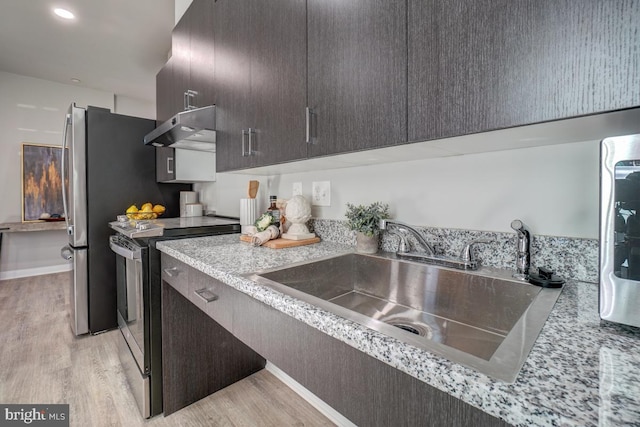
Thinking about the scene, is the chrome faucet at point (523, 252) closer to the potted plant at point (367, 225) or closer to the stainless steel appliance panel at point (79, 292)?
the potted plant at point (367, 225)

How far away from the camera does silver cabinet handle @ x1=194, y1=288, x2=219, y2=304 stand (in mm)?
1040

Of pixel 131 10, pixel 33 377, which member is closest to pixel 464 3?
pixel 33 377

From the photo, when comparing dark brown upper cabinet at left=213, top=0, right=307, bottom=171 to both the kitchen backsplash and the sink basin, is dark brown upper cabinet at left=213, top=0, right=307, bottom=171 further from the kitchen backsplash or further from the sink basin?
the kitchen backsplash

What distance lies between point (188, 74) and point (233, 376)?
204cm

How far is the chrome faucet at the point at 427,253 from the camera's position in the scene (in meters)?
0.98

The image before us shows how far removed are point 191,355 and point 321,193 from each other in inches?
46.4

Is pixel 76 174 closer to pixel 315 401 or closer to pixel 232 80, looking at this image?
pixel 232 80

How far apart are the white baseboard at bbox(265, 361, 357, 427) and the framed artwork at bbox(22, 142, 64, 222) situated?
4393 mm

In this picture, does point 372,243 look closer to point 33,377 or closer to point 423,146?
point 423,146

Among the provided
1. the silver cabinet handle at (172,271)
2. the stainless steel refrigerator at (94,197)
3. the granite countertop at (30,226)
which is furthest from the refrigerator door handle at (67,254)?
the granite countertop at (30,226)

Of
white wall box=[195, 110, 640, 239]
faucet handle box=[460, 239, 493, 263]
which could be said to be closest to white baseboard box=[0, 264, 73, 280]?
white wall box=[195, 110, 640, 239]

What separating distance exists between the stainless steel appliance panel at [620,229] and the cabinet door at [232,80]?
124 centimetres

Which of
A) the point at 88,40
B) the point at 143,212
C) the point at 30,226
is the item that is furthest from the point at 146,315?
the point at 30,226

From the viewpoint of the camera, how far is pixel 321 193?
1617 mm
